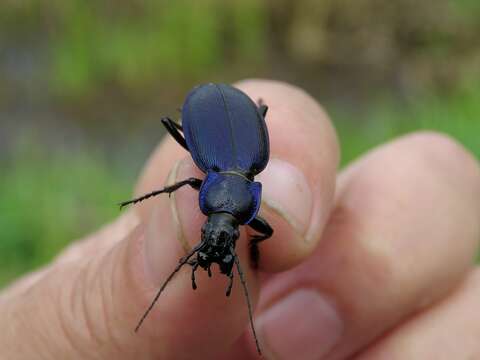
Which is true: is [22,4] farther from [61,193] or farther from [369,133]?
[369,133]

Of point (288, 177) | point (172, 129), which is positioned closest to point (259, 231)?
point (288, 177)

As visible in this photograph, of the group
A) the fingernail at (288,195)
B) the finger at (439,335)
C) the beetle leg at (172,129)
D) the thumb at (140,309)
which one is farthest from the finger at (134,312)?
the finger at (439,335)

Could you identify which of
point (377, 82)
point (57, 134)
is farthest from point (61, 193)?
point (377, 82)

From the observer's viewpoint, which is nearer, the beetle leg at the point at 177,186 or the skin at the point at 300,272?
the skin at the point at 300,272

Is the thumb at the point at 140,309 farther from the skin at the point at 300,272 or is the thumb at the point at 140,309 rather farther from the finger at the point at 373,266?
the finger at the point at 373,266

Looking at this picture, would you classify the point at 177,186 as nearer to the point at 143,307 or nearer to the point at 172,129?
the point at 143,307

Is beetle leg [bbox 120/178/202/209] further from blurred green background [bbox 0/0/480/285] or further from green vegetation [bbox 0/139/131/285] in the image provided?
blurred green background [bbox 0/0/480/285]
